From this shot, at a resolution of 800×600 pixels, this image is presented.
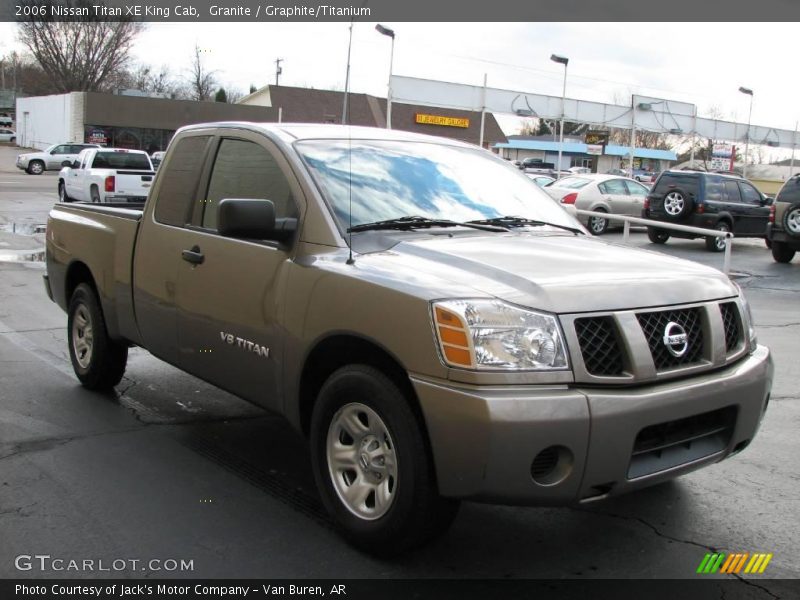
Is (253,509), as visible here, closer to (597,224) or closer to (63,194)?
(597,224)

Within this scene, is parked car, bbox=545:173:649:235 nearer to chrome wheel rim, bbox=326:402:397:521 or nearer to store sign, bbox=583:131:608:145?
chrome wheel rim, bbox=326:402:397:521

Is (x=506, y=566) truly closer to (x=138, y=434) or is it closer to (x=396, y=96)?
(x=138, y=434)

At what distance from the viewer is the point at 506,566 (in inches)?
141

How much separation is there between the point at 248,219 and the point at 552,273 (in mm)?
1440

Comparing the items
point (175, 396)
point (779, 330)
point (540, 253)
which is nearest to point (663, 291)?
point (540, 253)

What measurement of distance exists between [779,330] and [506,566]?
7335 millimetres

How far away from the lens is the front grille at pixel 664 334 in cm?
340

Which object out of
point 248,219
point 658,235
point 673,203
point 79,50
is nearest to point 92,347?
point 248,219

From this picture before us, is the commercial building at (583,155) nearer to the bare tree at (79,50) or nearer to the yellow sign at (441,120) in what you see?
the bare tree at (79,50)

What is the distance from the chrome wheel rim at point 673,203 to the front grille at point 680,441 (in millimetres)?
16317

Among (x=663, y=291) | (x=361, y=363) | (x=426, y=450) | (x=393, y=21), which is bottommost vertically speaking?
(x=426, y=450)

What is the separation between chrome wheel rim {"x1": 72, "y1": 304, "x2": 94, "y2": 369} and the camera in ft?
20.3

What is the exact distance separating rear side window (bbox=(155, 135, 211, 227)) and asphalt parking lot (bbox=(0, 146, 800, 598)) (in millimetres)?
1410

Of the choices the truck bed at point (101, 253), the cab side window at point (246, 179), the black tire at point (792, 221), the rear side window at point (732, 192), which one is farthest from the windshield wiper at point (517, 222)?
the rear side window at point (732, 192)
